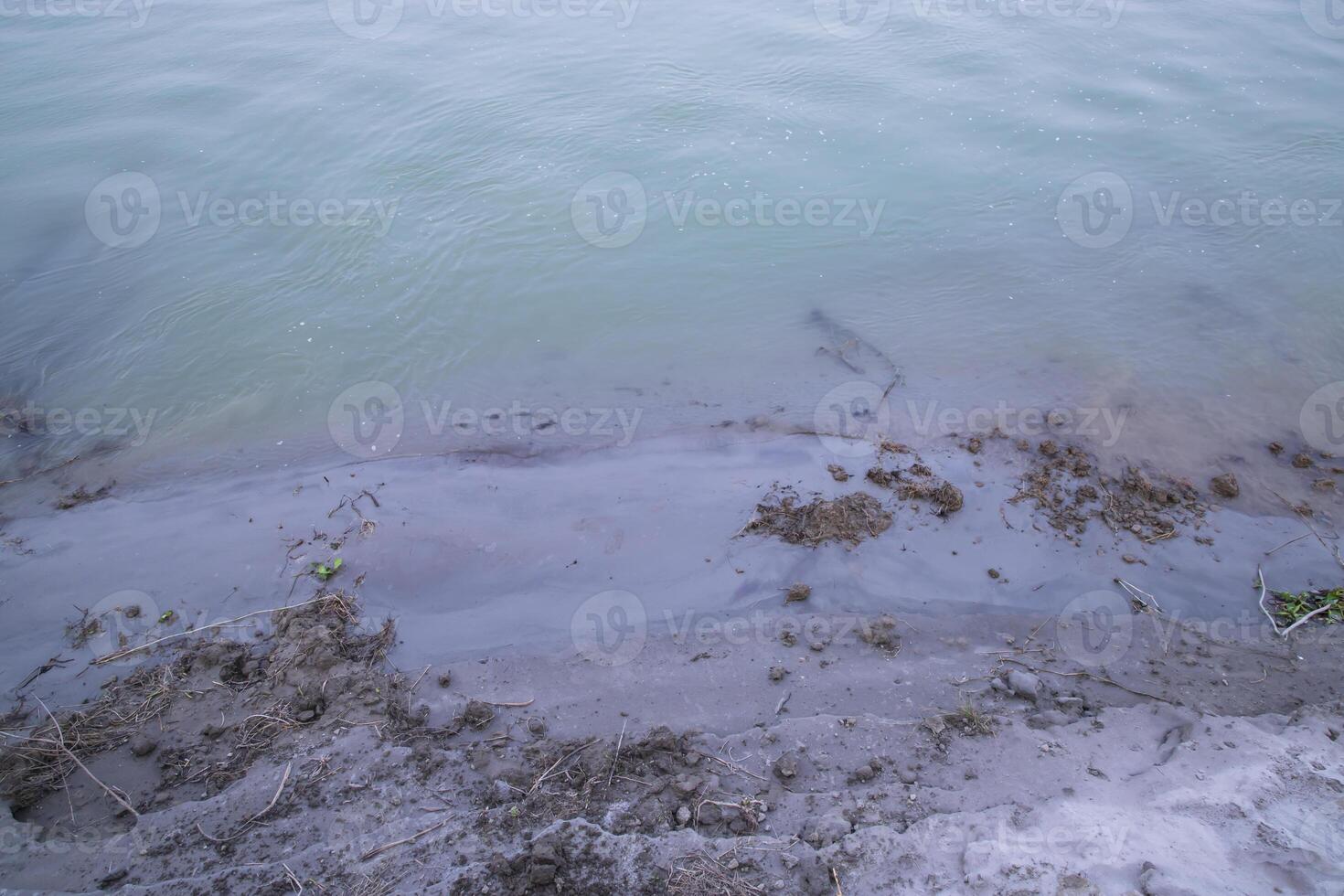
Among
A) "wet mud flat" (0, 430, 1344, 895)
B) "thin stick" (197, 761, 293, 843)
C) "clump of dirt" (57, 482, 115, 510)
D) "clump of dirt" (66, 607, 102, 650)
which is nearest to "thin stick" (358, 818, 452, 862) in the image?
"wet mud flat" (0, 430, 1344, 895)

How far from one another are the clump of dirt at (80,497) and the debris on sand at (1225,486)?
768cm

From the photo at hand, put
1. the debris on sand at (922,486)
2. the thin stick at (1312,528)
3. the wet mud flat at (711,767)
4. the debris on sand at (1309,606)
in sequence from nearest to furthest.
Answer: the wet mud flat at (711,767) → the debris on sand at (1309,606) → the thin stick at (1312,528) → the debris on sand at (922,486)

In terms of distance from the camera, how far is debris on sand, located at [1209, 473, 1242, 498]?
17.1ft

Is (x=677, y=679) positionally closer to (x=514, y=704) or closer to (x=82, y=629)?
(x=514, y=704)

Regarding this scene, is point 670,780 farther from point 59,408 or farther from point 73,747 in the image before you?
point 59,408

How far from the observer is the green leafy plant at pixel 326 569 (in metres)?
4.82

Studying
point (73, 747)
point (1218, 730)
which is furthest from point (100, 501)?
point (1218, 730)

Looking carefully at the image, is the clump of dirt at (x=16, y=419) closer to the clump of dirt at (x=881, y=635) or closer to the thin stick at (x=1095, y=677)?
the clump of dirt at (x=881, y=635)

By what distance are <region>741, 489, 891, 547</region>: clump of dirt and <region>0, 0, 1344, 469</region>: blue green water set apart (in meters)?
1.33

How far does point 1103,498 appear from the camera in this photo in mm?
5160

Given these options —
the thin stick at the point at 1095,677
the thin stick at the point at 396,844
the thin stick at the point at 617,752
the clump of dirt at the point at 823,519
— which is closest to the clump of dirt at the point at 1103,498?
the clump of dirt at the point at 823,519

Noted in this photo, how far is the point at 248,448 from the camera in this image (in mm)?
6016

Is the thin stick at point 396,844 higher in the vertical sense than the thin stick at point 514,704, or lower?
lower

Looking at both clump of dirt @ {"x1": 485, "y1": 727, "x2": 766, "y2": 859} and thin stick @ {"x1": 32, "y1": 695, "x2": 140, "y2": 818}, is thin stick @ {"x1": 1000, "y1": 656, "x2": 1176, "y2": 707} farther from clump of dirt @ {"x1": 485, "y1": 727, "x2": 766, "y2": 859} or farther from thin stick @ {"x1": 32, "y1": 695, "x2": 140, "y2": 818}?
thin stick @ {"x1": 32, "y1": 695, "x2": 140, "y2": 818}
